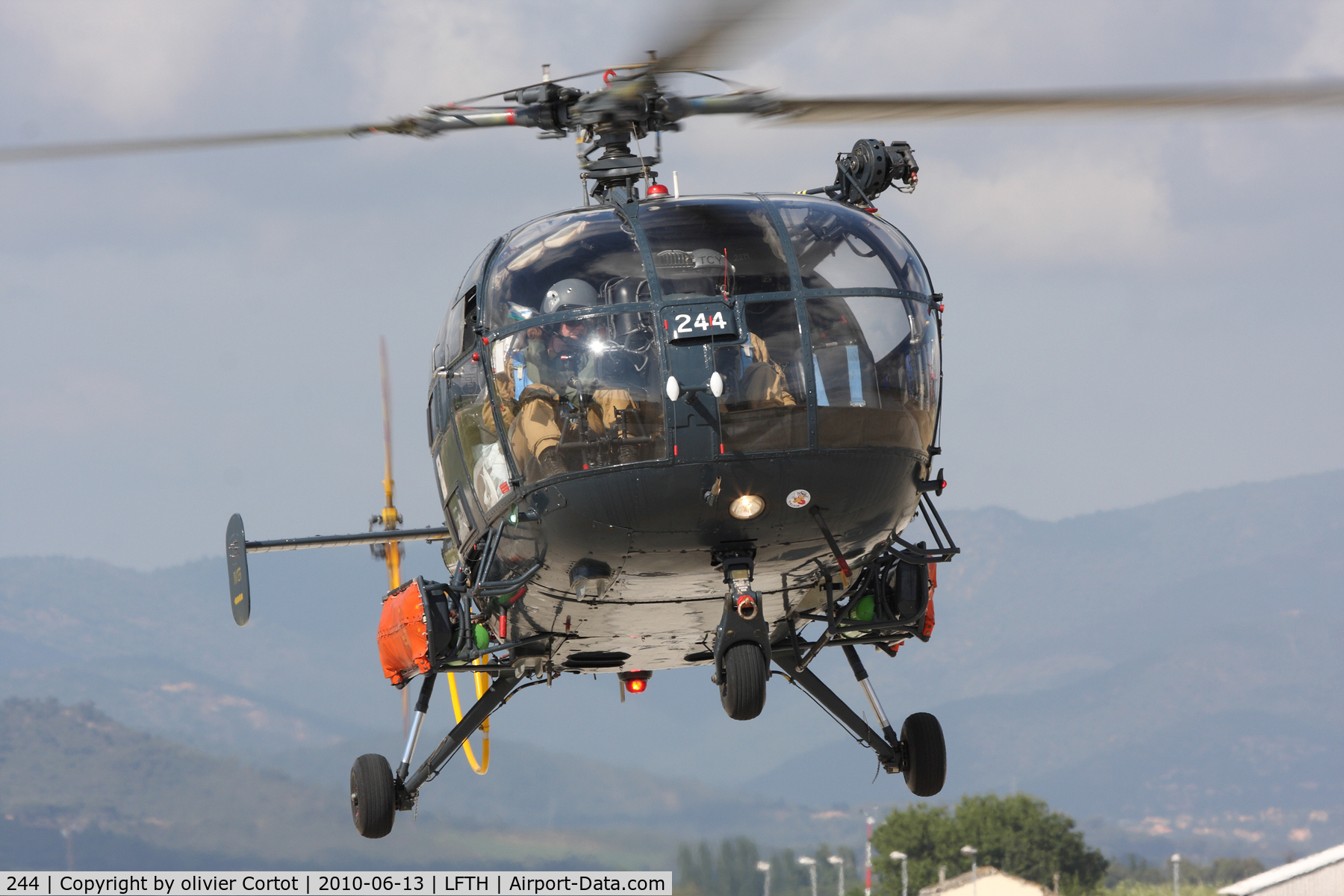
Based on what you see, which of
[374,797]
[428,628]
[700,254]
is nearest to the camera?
[700,254]

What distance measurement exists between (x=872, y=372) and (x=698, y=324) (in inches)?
49.5

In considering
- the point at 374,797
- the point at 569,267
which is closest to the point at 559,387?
the point at 569,267

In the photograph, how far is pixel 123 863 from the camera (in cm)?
19500

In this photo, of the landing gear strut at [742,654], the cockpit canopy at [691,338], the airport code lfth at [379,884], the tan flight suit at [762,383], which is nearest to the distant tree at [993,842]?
the airport code lfth at [379,884]

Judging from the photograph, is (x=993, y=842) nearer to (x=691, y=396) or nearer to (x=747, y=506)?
(x=747, y=506)

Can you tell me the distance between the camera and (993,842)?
113 metres

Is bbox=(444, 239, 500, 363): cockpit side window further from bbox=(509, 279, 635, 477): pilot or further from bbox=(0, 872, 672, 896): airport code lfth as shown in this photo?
bbox=(0, 872, 672, 896): airport code lfth

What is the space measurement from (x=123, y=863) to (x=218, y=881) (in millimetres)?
115781

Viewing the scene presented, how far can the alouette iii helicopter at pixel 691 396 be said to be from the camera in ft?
34.0

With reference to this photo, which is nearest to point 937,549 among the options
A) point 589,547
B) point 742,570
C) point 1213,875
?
point 742,570

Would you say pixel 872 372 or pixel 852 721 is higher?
pixel 872 372

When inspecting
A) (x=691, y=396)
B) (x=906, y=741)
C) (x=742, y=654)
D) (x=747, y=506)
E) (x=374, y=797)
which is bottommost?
(x=374, y=797)

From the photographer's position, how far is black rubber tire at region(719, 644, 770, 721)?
10.4 m

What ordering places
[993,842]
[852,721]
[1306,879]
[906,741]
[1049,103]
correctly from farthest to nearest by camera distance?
[993,842]
[1306,879]
[852,721]
[906,741]
[1049,103]
